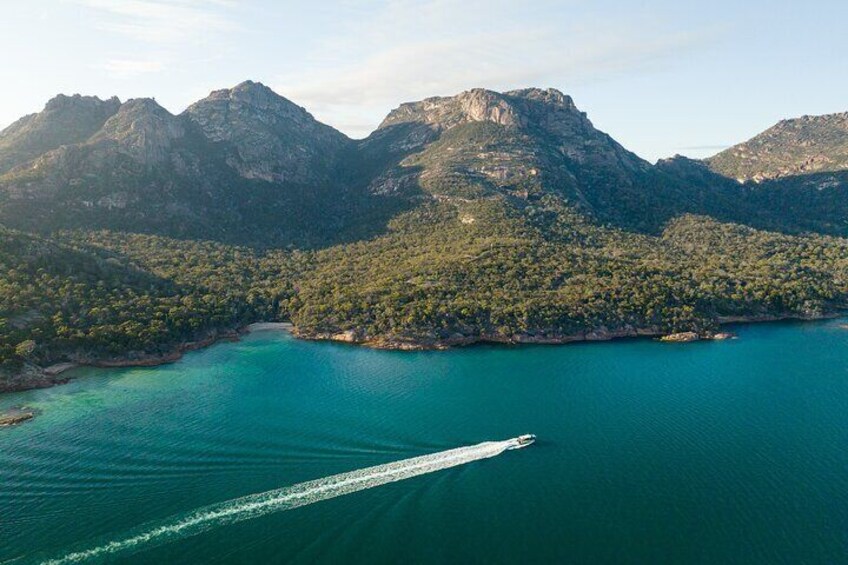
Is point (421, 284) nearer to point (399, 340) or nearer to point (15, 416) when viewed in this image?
point (399, 340)

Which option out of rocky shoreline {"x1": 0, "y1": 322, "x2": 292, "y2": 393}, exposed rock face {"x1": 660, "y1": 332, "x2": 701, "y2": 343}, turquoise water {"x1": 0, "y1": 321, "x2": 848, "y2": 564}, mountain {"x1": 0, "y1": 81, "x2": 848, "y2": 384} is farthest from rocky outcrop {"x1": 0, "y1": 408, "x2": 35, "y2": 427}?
exposed rock face {"x1": 660, "y1": 332, "x2": 701, "y2": 343}

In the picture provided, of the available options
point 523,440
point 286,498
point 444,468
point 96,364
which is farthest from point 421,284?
point 286,498

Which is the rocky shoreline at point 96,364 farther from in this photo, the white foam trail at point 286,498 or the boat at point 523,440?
the boat at point 523,440

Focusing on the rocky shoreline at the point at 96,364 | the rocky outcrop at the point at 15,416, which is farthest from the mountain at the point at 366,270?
the rocky outcrop at the point at 15,416

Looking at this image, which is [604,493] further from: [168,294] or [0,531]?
[168,294]

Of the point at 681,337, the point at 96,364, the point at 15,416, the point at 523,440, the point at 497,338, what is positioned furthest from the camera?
the point at 681,337

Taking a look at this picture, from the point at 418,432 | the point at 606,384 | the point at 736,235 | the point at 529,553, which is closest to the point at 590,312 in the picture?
the point at 606,384

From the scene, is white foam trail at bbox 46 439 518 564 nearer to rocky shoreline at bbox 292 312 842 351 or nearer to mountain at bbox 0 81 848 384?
rocky shoreline at bbox 292 312 842 351
